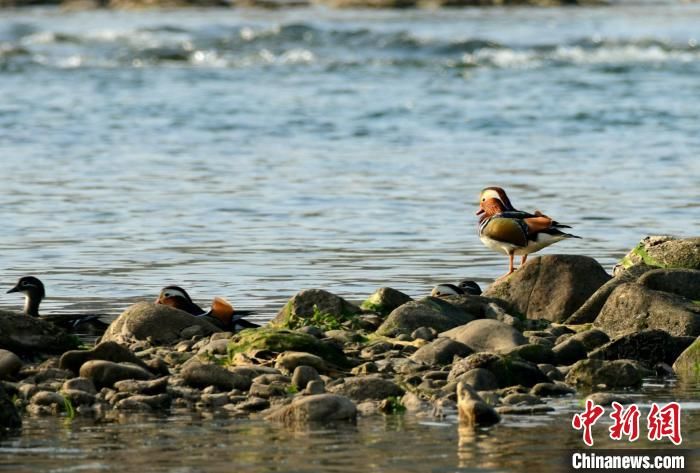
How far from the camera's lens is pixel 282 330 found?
1198cm

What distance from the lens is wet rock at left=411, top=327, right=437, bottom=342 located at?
12.4m

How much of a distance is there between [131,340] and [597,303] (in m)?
3.62

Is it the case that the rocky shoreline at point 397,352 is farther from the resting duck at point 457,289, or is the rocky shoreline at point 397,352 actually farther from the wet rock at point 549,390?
the resting duck at point 457,289

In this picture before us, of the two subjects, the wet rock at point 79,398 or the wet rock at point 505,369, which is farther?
the wet rock at point 505,369

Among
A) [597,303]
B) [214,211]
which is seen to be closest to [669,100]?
[214,211]

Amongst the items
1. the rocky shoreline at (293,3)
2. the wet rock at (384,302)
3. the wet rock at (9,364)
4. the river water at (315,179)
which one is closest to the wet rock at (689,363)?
the river water at (315,179)

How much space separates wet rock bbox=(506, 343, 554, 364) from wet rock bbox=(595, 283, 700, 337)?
1.09 metres

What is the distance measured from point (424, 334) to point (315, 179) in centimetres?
1161

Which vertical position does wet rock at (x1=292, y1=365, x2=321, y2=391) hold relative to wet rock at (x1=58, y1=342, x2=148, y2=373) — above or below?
below

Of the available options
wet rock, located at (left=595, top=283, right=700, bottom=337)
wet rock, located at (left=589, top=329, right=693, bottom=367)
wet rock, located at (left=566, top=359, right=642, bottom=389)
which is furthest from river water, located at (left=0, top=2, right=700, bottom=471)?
wet rock, located at (left=595, top=283, right=700, bottom=337)

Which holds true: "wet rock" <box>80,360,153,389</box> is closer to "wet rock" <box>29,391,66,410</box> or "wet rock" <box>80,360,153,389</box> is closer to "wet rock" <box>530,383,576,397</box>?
"wet rock" <box>29,391,66,410</box>

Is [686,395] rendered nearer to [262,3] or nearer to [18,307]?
[18,307]

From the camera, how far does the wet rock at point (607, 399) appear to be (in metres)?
10.3

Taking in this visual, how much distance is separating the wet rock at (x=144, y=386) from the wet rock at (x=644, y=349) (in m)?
3.07
